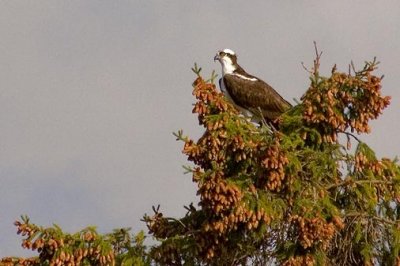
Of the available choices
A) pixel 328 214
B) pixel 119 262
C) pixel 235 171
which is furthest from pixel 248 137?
pixel 119 262

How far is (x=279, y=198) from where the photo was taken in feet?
41.5

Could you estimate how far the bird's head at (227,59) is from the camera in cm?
2136

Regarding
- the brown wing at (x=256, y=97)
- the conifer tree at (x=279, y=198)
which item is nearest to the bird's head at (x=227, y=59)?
the brown wing at (x=256, y=97)

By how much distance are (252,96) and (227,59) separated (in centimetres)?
180

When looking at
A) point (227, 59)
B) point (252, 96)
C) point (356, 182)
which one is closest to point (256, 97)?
point (252, 96)

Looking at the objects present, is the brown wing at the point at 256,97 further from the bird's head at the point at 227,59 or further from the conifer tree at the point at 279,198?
the conifer tree at the point at 279,198

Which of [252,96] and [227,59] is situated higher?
[227,59]

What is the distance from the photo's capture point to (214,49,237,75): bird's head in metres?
21.4

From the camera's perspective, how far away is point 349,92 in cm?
1350

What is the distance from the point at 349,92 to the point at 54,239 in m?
4.33

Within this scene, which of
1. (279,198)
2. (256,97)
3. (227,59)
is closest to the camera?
(279,198)

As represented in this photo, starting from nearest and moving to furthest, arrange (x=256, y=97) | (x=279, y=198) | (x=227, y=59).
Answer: (x=279, y=198) < (x=256, y=97) < (x=227, y=59)

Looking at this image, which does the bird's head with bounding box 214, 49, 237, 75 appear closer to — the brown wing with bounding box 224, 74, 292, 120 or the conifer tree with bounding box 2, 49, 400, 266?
the brown wing with bounding box 224, 74, 292, 120

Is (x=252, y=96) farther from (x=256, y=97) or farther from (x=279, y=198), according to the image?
(x=279, y=198)
